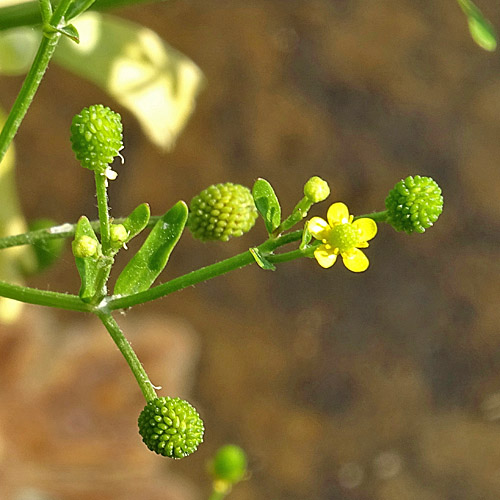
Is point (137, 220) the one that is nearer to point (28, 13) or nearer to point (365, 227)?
point (365, 227)

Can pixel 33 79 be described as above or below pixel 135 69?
above

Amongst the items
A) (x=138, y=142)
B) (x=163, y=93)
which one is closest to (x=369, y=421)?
(x=138, y=142)

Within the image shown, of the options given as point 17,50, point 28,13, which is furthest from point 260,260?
point 17,50

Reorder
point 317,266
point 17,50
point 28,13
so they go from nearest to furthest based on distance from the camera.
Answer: point 28,13, point 17,50, point 317,266

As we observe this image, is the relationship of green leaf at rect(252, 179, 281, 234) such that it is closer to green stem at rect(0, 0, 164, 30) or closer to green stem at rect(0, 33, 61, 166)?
green stem at rect(0, 33, 61, 166)

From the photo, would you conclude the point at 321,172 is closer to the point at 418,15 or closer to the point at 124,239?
the point at 418,15

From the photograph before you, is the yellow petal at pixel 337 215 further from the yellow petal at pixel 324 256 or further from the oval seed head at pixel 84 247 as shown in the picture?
the oval seed head at pixel 84 247

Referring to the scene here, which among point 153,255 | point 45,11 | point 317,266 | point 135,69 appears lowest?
point 317,266
